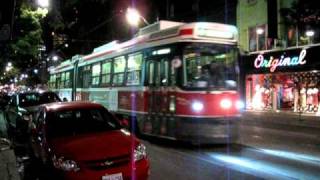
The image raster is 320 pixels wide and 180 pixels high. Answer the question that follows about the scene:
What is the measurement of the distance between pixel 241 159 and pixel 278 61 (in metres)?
21.0

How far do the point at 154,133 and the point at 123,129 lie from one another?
6080mm

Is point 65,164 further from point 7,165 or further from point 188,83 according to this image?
point 188,83

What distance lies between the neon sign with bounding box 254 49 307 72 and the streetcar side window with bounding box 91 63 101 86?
44.0 ft

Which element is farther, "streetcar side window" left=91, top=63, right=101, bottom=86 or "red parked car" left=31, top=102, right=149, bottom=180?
Answer: "streetcar side window" left=91, top=63, right=101, bottom=86

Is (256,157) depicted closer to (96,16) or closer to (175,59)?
(175,59)

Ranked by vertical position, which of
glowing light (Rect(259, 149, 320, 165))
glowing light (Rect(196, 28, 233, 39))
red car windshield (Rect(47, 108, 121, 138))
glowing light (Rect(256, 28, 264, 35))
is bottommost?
glowing light (Rect(259, 149, 320, 165))

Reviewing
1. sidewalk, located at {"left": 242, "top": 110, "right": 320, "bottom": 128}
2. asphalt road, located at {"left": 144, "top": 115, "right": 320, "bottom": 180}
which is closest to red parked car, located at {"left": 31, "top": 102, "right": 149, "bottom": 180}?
asphalt road, located at {"left": 144, "top": 115, "right": 320, "bottom": 180}

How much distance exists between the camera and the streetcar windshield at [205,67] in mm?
14109

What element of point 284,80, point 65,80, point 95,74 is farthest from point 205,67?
point 284,80

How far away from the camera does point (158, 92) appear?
15383mm

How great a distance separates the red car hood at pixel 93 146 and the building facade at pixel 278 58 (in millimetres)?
20618

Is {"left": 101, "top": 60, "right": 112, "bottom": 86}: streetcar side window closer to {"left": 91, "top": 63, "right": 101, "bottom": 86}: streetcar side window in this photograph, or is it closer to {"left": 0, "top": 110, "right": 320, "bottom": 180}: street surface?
{"left": 91, "top": 63, "right": 101, "bottom": 86}: streetcar side window

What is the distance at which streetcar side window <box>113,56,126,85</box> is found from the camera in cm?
1861

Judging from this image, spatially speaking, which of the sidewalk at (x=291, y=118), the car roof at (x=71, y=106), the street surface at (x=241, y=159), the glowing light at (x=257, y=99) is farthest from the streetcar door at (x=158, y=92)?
the glowing light at (x=257, y=99)
